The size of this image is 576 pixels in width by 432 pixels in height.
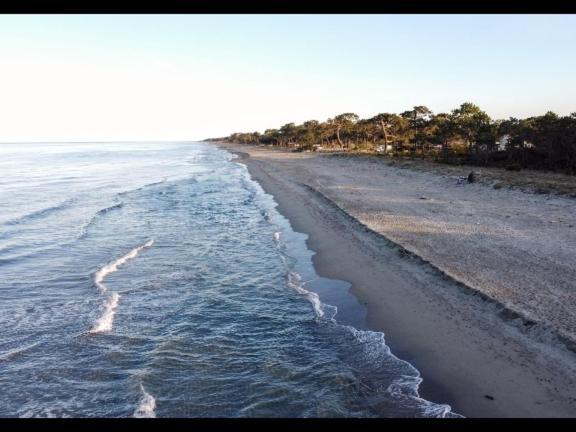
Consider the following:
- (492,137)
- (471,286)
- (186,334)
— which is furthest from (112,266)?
(492,137)

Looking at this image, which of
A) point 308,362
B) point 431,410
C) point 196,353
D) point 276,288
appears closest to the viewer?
point 431,410

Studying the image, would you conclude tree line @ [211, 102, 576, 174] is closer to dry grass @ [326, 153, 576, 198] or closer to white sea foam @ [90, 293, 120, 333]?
dry grass @ [326, 153, 576, 198]

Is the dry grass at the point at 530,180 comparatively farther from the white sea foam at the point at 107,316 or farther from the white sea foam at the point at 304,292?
the white sea foam at the point at 107,316

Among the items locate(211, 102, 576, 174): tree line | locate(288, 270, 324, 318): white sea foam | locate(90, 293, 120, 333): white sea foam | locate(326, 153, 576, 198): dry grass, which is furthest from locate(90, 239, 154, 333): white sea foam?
locate(211, 102, 576, 174): tree line

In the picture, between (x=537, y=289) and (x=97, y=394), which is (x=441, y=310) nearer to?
(x=537, y=289)
